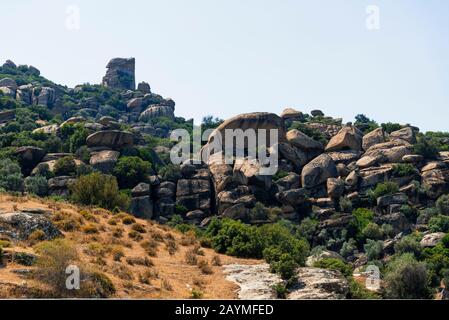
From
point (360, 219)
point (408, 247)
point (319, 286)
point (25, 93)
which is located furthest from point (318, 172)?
point (25, 93)

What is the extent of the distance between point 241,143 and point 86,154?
934 inches

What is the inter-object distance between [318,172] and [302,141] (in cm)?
781

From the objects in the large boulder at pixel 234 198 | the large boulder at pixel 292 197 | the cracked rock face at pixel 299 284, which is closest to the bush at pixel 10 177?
the large boulder at pixel 234 198

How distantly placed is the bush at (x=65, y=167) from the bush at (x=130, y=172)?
572cm

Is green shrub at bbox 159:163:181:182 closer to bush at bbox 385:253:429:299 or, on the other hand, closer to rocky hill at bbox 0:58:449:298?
rocky hill at bbox 0:58:449:298

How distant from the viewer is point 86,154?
7112 cm

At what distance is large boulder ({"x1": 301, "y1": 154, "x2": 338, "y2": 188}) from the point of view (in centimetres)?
7406

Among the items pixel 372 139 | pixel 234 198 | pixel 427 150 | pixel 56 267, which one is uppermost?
pixel 372 139

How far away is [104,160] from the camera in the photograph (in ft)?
232

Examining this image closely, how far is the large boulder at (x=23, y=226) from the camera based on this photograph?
26.7 meters

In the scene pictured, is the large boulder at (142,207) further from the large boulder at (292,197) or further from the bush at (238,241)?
the bush at (238,241)

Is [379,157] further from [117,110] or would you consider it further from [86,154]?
[117,110]

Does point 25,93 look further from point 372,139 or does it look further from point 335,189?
point 335,189

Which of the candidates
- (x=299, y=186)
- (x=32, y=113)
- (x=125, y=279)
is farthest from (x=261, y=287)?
(x=32, y=113)
